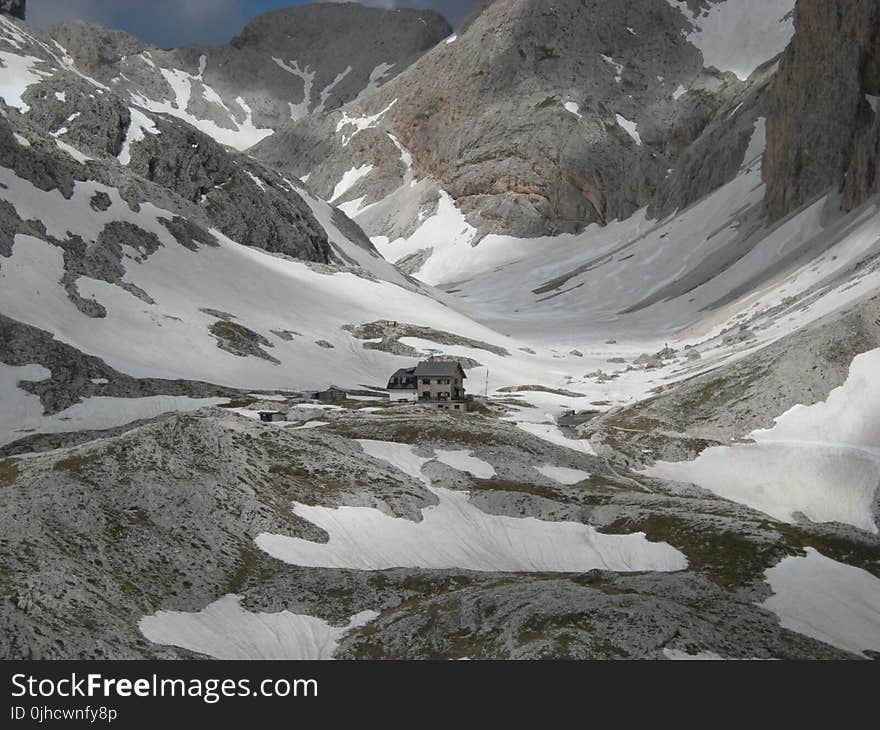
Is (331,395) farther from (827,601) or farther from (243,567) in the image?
(827,601)

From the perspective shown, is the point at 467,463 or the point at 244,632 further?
the point at 467,463

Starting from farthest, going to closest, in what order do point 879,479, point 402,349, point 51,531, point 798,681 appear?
point 402,349 → point 879,479 → point 51,531 → point 798,681

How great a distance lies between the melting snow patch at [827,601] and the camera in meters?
39.9

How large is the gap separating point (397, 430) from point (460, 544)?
24383mm

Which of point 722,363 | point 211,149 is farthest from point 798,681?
point 211,149

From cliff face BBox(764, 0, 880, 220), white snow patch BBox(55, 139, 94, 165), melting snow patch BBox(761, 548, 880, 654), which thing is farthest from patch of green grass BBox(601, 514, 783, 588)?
white snow patch BBox(55, 139, 94, 165)

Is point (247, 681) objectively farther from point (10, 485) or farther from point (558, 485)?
point (558, 485)

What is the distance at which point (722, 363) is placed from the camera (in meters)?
98.8

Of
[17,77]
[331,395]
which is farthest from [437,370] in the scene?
[17,77]

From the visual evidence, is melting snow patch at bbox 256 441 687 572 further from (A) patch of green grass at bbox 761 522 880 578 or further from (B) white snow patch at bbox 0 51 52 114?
(B) white snow patch at bbox 0 51 52 114

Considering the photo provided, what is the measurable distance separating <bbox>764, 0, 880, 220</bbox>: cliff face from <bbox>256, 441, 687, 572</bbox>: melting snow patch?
11051 cm

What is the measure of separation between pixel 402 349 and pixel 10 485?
8898cm

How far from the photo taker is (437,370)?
102562 mm

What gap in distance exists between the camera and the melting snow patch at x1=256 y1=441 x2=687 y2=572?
4741 centimetres
